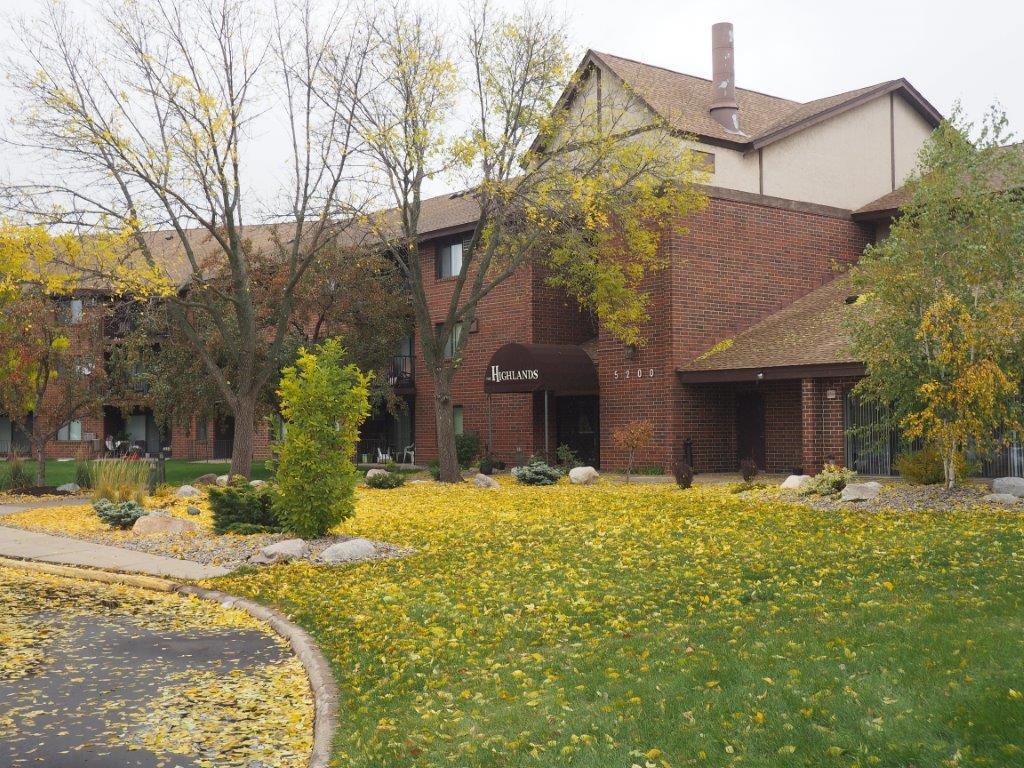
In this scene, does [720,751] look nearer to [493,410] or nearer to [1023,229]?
[1023,229]

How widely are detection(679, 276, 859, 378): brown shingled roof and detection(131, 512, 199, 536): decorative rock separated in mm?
13312

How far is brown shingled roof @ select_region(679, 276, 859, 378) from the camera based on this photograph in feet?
75.9

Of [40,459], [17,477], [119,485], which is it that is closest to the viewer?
[119,485]

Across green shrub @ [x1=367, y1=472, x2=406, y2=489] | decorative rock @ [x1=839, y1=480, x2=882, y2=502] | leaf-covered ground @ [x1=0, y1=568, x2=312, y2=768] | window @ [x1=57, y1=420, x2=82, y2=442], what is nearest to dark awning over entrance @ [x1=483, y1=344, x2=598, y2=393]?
green shrub @ [x1=367, y1=472, x2=406, y2=489]

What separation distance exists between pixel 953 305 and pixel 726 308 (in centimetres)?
1219

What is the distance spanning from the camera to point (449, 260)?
3359 cm

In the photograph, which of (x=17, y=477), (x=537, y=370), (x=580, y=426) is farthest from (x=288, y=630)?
(x=580, y=426)

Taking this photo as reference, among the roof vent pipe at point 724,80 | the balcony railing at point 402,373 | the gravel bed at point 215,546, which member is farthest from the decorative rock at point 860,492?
the balcony railing at point 402,373

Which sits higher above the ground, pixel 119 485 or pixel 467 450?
pixel 467 450

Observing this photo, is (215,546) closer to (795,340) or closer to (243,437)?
(243,437)

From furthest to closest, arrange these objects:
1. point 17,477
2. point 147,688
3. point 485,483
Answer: point 17,477, point 485,483, point 147,688

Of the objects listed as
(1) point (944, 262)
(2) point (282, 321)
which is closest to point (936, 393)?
(1) point (944, 262)

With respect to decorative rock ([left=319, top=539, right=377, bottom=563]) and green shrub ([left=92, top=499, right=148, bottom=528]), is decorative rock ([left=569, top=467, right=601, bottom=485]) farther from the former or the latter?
decorative rock ([left=319, top=539, right=377, bottom=563])

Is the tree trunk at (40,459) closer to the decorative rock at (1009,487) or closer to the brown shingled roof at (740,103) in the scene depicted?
the brown shingled roof at (740,103)
